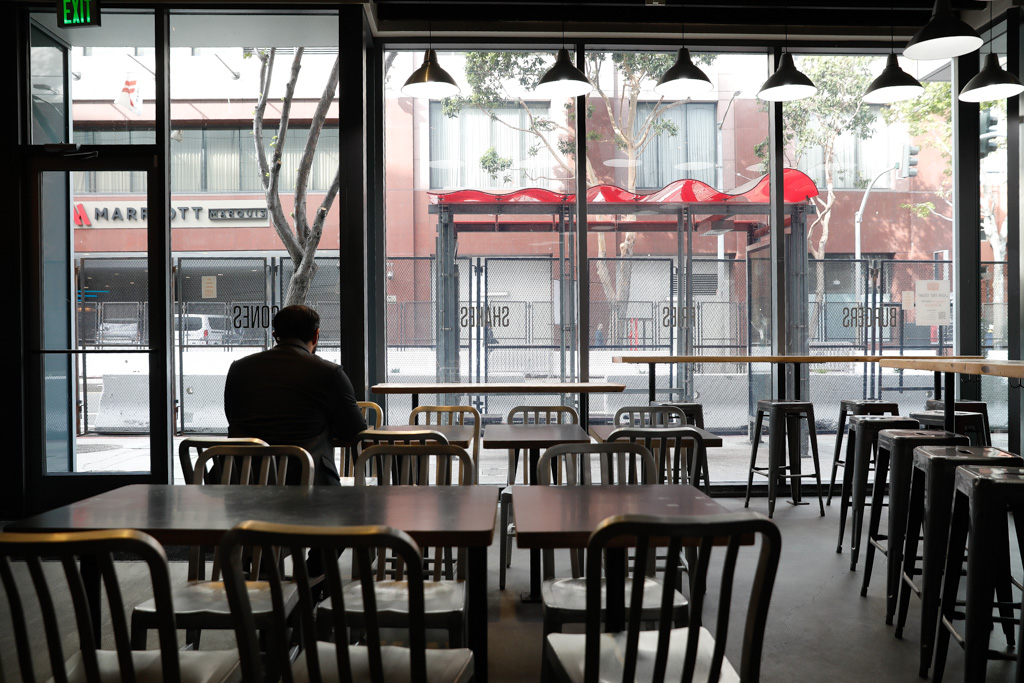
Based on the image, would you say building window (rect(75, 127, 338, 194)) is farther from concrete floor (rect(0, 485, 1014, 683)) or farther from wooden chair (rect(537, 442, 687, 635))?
wooden chair (rect(537, 442, 687, 635))

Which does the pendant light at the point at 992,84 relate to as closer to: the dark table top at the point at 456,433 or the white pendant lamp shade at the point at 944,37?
the white pendant lamp shade at the point at 944,37

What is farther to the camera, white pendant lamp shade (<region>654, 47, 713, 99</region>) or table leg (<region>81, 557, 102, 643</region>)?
white pendant lamp shade (<region>654, 47, 713, 99</region>)

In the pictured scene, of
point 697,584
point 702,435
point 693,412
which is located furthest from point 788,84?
point 697,584

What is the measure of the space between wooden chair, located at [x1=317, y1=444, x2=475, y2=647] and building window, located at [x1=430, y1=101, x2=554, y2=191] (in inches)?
132

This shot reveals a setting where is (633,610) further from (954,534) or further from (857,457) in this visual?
(857,457)

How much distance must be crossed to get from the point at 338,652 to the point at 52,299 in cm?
467

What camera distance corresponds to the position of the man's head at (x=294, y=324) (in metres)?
3.22

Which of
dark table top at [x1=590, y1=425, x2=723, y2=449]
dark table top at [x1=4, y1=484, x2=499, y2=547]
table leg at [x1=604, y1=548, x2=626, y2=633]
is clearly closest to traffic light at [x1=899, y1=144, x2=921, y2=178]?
dark table top at [x1=590, y1=425, x2=723, y2=449]

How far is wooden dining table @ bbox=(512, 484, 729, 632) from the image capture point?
181 cm

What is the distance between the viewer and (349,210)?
5.23 m

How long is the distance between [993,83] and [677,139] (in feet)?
6.80

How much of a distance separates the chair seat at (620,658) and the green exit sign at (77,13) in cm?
489

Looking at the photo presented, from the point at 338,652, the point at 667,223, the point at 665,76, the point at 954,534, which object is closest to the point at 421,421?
the point at 667,223

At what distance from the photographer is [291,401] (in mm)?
3096
